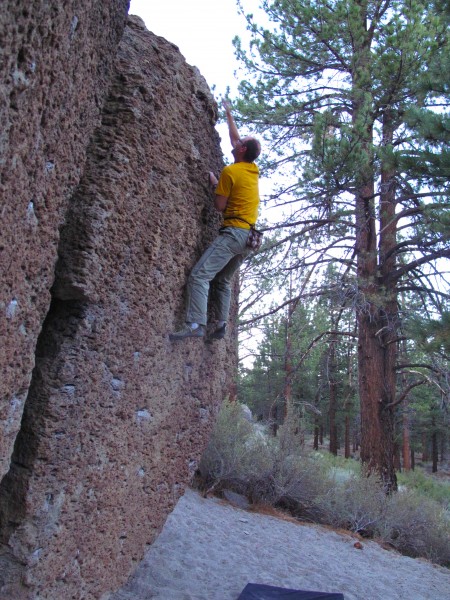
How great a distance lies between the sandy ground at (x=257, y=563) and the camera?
4.23 m

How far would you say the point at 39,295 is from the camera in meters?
2.26

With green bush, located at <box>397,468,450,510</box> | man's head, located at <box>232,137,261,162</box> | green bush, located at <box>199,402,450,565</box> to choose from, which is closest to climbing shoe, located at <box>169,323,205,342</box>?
man's head, located at <box>232,137,261,162</box>

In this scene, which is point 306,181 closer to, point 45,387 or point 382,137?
point 382,137

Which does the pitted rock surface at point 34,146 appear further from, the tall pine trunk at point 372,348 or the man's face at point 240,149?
the tall pine trunk at point 372,348

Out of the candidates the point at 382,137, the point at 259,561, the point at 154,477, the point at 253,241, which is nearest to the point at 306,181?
the point at 382,137

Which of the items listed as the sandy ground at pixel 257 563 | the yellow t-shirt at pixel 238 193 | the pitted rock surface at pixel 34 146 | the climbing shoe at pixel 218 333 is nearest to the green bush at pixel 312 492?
the sandy ground at pixel 257 563

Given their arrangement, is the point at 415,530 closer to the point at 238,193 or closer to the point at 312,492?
the point at 312,492

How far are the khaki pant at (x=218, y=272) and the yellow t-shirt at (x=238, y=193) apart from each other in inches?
4.1

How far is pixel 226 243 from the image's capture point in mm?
3771

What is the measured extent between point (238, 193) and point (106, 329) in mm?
1509

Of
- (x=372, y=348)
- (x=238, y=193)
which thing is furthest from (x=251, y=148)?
(x=372, y=348)

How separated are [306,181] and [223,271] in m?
4.91

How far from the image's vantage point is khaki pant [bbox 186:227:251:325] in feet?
11.7

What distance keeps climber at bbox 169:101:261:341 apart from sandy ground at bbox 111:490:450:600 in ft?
6.15
